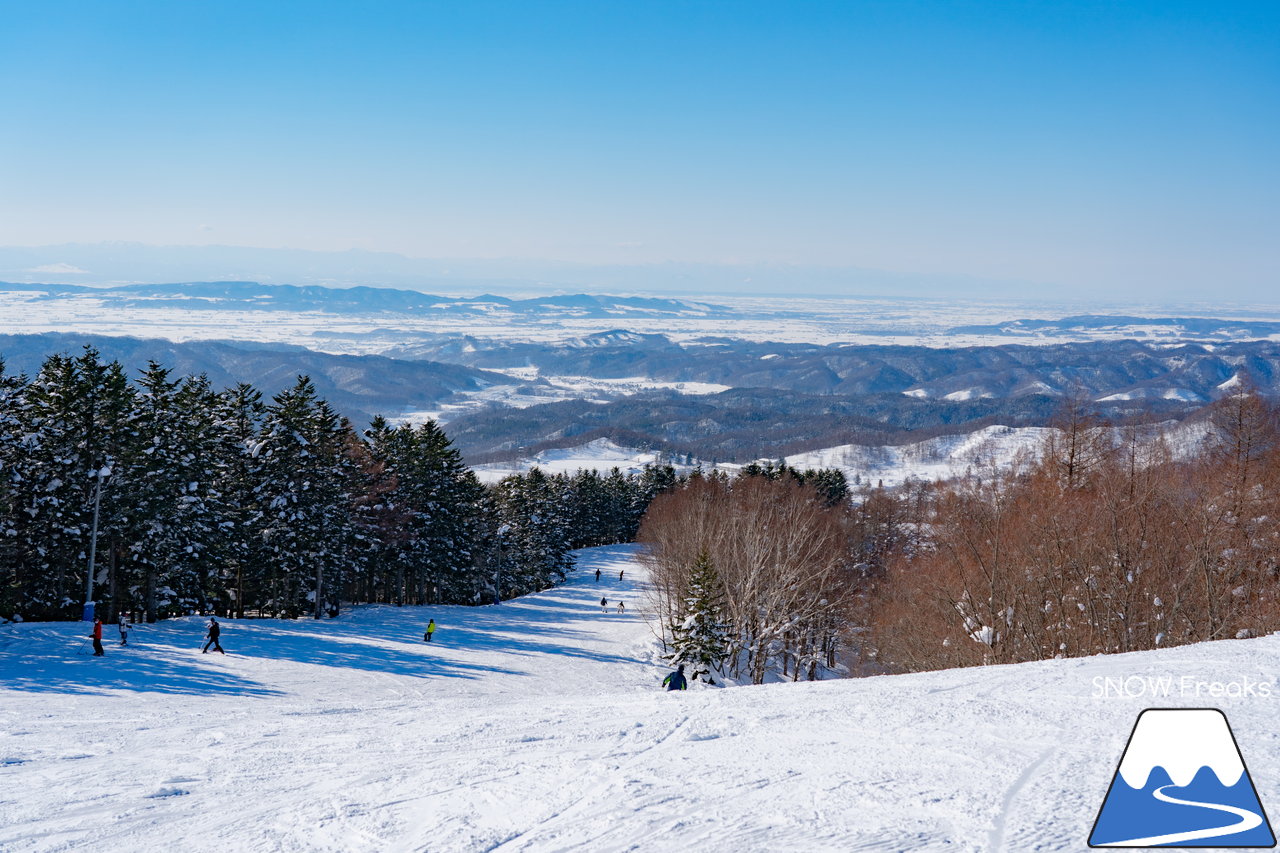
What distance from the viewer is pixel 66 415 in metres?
29.4

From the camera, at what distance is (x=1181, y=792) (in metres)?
5.71

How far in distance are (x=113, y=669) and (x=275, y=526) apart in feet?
46.0

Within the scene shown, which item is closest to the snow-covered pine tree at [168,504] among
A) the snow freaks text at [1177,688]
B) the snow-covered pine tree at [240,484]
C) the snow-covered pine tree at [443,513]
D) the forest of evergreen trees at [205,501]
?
the forest of evergreen trees at [205,501]

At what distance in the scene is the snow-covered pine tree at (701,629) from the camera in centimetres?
2791

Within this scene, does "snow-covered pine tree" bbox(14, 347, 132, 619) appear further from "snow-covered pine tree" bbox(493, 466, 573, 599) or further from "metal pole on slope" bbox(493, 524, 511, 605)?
"snow-covered pine tree" bbox(493, 466, 573, 599)

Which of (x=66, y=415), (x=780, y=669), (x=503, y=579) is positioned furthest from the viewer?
(x=503, y=579)

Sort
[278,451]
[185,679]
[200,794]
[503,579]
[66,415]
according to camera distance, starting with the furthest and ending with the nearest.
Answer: [503,579], [278,451], [66,415], [185,679], [200,794]

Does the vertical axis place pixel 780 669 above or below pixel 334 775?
below

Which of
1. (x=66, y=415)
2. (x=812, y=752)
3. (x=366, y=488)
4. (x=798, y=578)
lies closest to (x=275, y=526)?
(x=366, y=488)

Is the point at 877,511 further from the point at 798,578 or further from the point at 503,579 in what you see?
the point at 798,578

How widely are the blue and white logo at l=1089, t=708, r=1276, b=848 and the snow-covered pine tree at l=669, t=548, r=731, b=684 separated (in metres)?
22.1

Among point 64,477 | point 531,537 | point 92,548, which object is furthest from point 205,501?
point 531,537

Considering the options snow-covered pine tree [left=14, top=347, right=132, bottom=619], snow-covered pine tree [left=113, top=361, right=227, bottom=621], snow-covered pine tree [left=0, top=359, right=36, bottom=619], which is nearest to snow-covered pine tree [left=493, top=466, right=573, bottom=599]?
snow-covered pine tree [left=113, top=361, right=227, bottom=621]

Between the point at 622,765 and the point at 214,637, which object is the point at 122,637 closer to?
the point at 214,637
